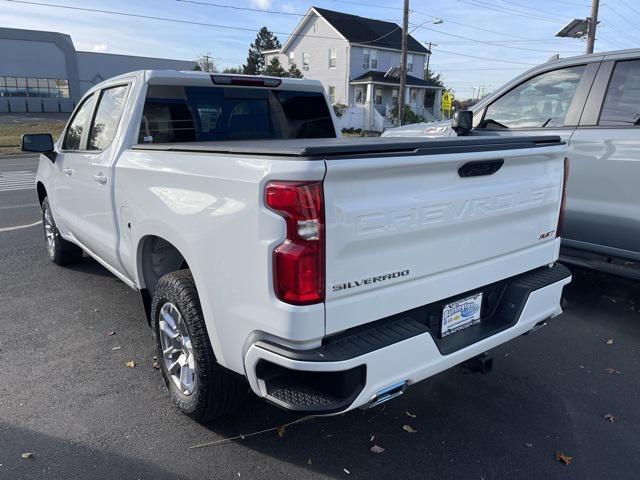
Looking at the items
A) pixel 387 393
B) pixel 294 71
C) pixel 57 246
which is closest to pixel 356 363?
pixel 387 393

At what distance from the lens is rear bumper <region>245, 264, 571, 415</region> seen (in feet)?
7.00

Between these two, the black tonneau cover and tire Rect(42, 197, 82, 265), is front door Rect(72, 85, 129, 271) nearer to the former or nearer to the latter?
the black tonneau cover

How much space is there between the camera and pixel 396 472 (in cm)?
263

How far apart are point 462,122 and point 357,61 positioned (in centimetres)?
3685

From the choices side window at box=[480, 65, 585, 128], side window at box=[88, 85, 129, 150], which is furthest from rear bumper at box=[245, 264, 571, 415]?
side window at box=[480, 65, 585, 128]

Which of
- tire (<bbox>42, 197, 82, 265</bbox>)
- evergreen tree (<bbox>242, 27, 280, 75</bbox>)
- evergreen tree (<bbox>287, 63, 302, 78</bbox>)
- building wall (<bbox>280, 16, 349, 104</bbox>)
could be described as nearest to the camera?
tire (<bbox>42, 197, 82, 265</bbox>)

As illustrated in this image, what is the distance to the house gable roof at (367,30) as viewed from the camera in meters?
39.6

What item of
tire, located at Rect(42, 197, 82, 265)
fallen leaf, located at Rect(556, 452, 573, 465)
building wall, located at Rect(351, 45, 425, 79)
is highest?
building wall, located at Rect(351, 45, 425, 79)

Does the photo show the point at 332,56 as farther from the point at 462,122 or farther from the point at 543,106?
the point at 543,106

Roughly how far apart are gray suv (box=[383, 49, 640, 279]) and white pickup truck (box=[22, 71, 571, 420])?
1.49 m

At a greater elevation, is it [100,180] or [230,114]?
[230,114]

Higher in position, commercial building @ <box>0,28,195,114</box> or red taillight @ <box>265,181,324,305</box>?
commercial building @ <box>0,28,195,114</box>

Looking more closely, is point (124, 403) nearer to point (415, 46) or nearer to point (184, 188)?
point (184, 188)

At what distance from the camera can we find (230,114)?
14.4 ft
